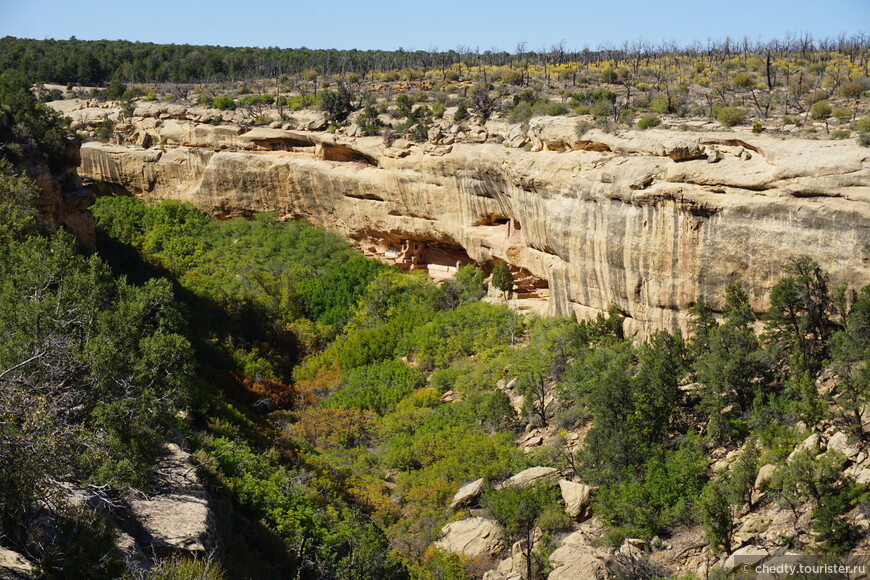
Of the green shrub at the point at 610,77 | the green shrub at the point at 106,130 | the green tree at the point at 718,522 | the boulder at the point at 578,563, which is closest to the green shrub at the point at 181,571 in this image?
the boulder at the point at 578,563

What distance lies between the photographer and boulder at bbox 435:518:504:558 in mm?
21047

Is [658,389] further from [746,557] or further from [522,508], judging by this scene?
[746,557]

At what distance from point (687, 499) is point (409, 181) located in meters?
20.5

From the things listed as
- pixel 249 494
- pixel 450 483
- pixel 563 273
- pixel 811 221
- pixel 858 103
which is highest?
pixel 858 103

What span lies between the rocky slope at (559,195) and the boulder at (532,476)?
21.2 feet

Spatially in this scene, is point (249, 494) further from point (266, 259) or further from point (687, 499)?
point (266, 259)

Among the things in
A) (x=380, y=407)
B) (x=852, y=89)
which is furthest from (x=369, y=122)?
(x=852, y=89)

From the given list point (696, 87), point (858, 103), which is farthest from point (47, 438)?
point (696, 87)

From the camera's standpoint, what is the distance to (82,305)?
71.3 ft

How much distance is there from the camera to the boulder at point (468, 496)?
23.3 meters

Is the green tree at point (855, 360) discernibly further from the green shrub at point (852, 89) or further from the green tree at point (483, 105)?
the green tree at point (483, 105)

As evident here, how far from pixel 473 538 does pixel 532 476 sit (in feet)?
8.44

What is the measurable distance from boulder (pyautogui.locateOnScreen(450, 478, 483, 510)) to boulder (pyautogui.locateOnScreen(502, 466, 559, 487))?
71cm

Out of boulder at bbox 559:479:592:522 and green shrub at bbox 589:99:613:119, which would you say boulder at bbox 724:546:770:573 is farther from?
green shrub at bbox 589:99:613:119
